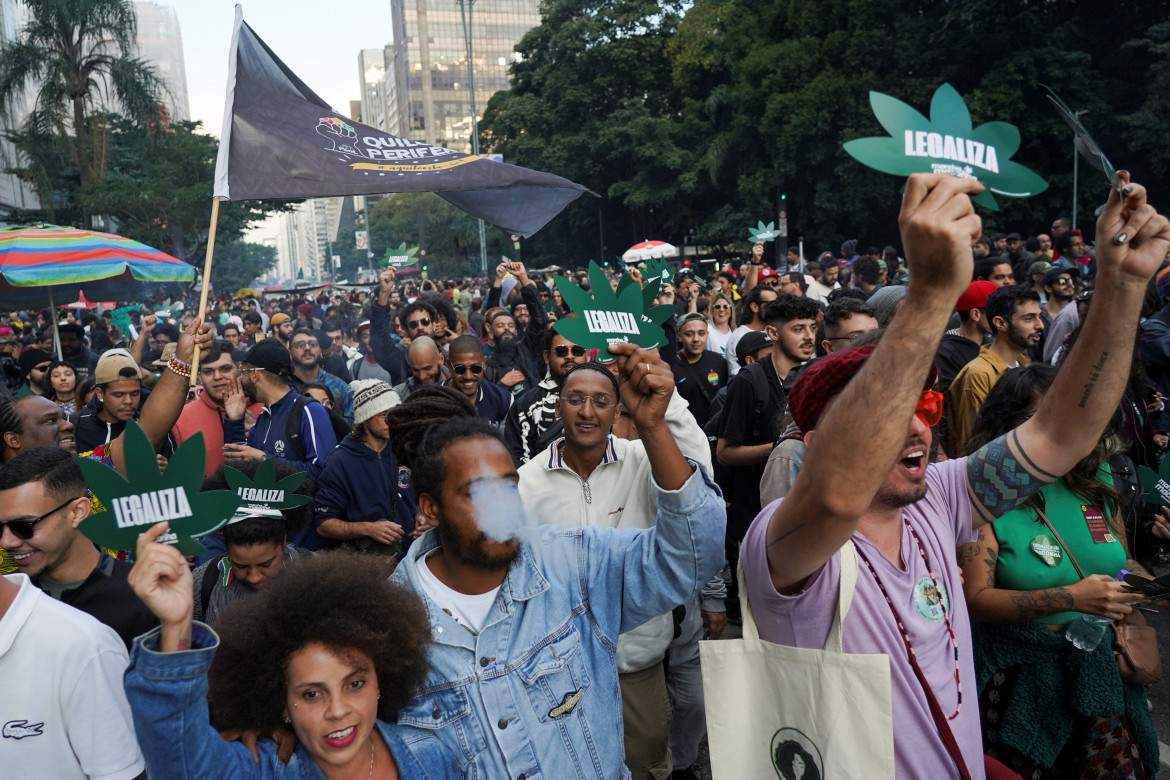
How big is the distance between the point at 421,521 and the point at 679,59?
39196 mm

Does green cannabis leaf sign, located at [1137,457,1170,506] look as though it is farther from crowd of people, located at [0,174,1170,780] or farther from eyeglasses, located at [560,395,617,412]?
eyeglasses, located at [560,395,617,412]

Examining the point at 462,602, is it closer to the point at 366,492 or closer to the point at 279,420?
the point at 366,492

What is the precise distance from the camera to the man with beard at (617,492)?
130 inches

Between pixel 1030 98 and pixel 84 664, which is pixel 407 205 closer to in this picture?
pixel 1030 98

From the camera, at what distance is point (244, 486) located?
8.34 ft

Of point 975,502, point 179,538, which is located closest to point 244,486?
point 179,538

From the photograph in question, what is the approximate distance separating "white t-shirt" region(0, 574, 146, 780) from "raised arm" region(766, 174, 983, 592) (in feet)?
5.49

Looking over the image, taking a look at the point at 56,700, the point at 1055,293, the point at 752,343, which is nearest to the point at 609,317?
the point at 56,700

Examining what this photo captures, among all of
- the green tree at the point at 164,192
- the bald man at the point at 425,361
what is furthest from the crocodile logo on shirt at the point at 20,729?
the green tree at the point at 164,192

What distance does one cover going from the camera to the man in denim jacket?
2027 mm

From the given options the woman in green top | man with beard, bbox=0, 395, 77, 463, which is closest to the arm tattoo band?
the woman in green top

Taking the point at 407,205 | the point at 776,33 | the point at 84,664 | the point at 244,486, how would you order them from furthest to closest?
the point at 407,205, the point at 776,33, the point at 244,486, the point at 84,664

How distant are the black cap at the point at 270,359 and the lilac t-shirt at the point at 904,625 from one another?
3.99 meters

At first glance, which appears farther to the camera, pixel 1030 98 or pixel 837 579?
pixel 1030 98
